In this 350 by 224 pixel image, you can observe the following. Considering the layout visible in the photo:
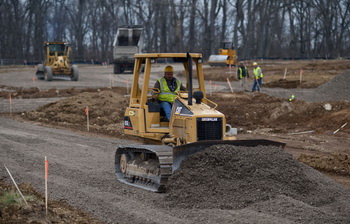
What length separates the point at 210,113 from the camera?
10.9 metres

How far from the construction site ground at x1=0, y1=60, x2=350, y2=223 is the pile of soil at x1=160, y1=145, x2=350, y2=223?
0.02m

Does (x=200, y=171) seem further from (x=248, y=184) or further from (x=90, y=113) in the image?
(x=90, y=113)

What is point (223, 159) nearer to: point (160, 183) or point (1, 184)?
point (160, 183)

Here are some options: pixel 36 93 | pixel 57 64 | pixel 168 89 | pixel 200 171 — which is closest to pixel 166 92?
pixel 168 89

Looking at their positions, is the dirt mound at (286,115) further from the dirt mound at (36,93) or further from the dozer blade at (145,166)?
the dirt mound at (36,93)

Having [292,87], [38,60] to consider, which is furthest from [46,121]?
[38,60]

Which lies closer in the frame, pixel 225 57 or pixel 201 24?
pixel 225 57

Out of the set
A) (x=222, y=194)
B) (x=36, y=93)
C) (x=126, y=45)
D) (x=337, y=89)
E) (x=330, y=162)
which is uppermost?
(x=126, y=45)

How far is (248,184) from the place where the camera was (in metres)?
9.48

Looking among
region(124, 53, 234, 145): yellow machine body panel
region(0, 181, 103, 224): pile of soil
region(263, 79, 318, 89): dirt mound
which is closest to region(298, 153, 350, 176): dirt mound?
region(124, 53, 234, 145): yellow machine body panel

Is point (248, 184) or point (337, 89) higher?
point (337, 89)

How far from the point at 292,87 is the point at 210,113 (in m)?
26.7

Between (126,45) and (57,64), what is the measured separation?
440 inches

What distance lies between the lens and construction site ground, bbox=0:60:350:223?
347 inches
